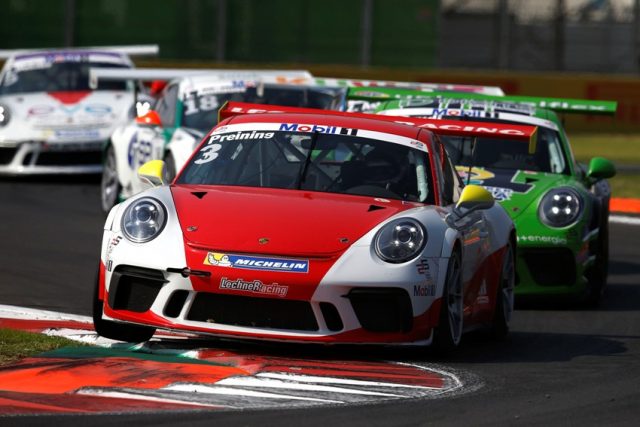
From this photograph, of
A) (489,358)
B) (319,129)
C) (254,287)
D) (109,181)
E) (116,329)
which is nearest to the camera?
(254,287)

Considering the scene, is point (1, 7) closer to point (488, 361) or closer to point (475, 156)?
point (475, 156)

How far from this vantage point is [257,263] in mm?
7340

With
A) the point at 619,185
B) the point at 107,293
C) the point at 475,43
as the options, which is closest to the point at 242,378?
the point at 107,293

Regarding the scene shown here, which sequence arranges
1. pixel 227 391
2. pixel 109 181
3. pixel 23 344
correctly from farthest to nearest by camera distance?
pixel 109 181, pixel 23 344, pixel 227 391

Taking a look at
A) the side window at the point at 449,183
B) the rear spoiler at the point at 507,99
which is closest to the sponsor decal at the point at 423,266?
the side window at the point at 449,183

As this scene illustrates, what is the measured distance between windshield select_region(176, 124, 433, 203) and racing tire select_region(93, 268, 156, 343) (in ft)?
2.87

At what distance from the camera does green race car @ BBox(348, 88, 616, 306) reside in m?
10.6

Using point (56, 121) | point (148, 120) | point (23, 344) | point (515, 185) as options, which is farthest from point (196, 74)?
point (23, 344)

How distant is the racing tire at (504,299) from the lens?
8.90 metres

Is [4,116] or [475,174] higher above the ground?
[475,174]

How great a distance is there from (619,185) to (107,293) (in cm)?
1398

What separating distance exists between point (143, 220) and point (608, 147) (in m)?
21.9

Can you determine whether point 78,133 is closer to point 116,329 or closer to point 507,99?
point 507,99

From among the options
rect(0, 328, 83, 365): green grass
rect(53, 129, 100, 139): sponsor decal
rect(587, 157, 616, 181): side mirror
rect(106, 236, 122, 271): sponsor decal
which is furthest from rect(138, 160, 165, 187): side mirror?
rect(53, 129, 100, 139): sponsor decal
